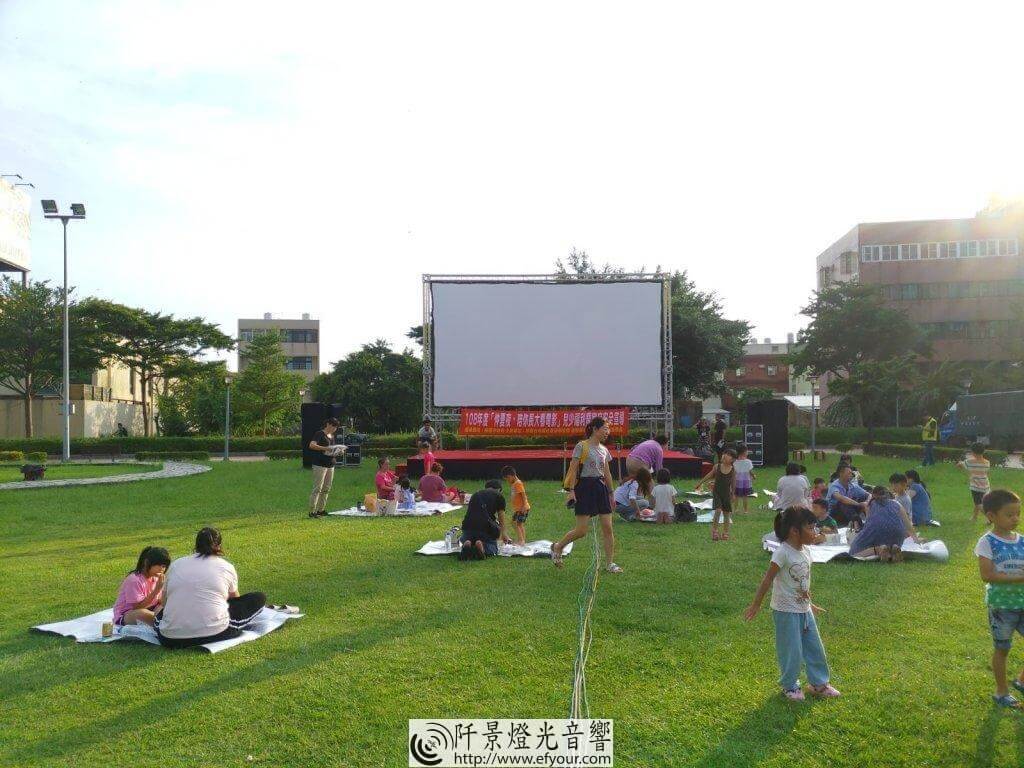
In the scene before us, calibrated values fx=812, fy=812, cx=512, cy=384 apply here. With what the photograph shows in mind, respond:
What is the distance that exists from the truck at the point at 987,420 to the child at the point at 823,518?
62.4ft

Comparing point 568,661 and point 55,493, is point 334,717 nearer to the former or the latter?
point 568,661

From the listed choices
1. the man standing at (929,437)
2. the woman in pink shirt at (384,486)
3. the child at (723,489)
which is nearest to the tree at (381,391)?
the man standing at (929,437)

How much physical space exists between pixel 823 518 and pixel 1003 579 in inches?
236

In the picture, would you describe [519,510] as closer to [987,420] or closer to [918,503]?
[918,503]

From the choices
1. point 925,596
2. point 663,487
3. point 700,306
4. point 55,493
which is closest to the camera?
point 925,596

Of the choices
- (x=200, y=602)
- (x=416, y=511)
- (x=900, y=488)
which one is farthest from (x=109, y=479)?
(x=900, y=488)

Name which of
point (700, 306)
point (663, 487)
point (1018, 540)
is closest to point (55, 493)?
point (663, 487)

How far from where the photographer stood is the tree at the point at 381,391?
1718 inches

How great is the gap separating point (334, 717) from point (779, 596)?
2419mm

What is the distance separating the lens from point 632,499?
11.9 meters

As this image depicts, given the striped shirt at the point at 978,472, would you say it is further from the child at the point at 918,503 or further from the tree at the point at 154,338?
the tree at the point at 154,338

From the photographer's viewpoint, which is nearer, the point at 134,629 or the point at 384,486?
the point at 134,629

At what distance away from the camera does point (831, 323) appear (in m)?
39.5

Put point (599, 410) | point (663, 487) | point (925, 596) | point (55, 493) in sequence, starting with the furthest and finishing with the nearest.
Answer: point (599, 410) < point (55, 493) < point (663, 487) < point (925, 596)
